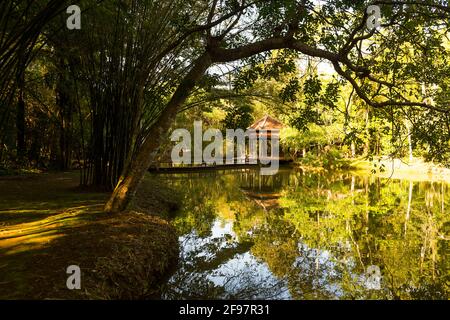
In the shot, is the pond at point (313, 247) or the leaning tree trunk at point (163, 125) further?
the leaning tree trunk at point (163, 125)

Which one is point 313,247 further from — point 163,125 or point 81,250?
point 81,250

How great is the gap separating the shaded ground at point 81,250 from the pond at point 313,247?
442mm

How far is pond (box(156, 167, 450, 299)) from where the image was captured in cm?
459

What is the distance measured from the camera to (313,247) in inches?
254

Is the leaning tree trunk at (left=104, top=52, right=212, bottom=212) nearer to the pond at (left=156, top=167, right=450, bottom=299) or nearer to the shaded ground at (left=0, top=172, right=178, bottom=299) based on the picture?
the shaded ground at (left=0, top=172, right=178, bottom=299)

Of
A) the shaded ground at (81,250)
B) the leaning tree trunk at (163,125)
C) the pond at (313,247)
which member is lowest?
the pond at (313,247)

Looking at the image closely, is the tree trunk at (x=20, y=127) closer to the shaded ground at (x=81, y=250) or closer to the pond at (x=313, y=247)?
the pond at (x=313, y=247)

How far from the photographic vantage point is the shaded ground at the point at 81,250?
327cm

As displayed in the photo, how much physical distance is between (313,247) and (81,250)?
4098 millimetres

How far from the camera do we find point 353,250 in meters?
6.24

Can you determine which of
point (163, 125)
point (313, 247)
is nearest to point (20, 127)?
point (163, 125)

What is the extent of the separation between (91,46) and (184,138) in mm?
19471

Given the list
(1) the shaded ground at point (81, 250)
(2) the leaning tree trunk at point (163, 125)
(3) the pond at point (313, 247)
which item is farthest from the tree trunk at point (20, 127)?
(2) the leaning tree trunk at point (163, 125)
